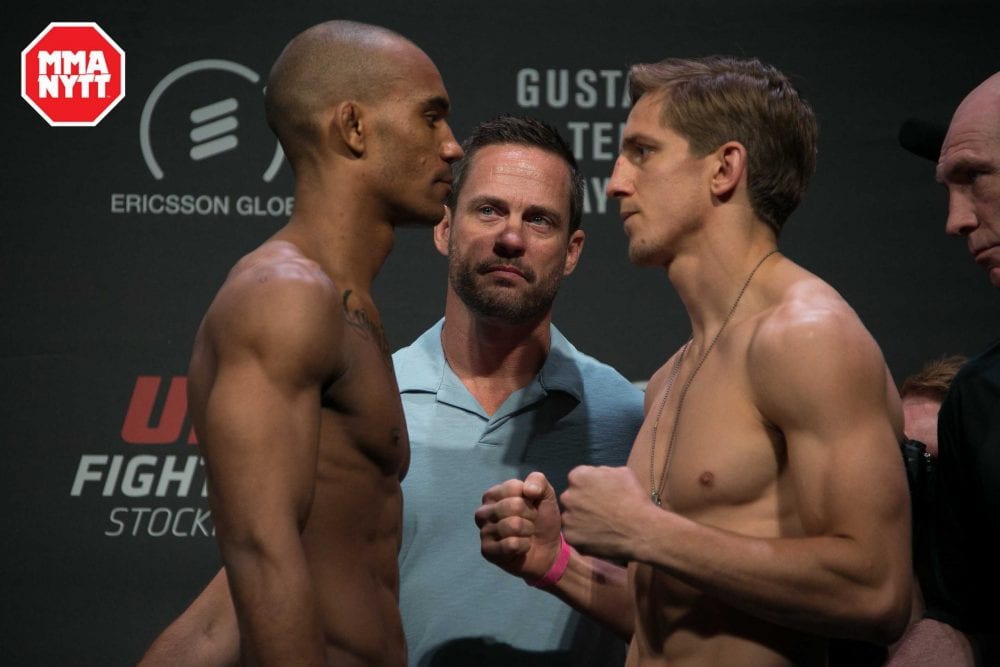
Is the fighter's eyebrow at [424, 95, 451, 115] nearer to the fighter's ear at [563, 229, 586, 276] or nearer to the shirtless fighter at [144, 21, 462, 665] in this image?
the shirtless fighter at [144, 21, 462, 665]

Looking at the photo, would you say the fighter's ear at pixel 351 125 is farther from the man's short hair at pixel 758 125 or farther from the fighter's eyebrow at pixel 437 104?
the man's short hair at pixel 758 125

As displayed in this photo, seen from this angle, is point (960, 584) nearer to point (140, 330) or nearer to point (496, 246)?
point (496, 246)

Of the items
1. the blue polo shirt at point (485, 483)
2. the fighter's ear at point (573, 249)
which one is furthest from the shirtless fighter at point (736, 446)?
the fighter's ear at point (573, 249)

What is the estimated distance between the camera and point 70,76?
2.67 m

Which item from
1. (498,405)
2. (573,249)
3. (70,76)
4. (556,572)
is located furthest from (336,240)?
(70,76)

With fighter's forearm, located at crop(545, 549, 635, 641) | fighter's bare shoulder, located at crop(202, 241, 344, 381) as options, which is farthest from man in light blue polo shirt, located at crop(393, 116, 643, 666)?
fighter's bare shoulder, located at crop(202, 241, 344, 381)

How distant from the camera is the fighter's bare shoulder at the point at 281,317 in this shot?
1.31m

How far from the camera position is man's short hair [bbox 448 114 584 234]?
7.50 ft

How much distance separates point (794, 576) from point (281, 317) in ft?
2.09

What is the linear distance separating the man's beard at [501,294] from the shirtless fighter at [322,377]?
56cm

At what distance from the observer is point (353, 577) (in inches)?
57.2

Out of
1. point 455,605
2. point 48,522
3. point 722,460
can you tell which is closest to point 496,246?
point 455,605

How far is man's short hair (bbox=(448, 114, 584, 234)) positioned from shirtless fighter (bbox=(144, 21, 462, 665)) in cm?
69

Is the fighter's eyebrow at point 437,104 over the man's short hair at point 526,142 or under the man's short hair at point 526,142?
over
